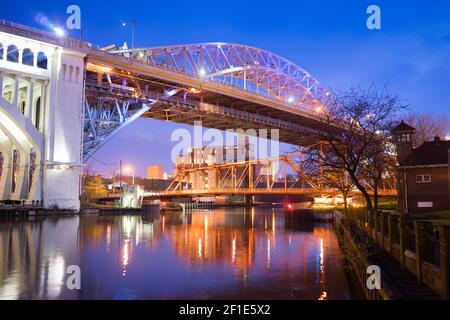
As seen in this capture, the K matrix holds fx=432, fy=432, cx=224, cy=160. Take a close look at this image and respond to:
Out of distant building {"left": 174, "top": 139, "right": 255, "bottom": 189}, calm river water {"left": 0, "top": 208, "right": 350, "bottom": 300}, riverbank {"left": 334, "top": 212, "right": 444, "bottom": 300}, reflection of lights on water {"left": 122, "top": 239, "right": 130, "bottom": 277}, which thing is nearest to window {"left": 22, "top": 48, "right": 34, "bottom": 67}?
calm river water {"left": 0, "top": 208, "right": 350, "bottom": 300}

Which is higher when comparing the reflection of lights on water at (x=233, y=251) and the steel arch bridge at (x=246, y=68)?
the steel arch bridge at (x=246, y=68)

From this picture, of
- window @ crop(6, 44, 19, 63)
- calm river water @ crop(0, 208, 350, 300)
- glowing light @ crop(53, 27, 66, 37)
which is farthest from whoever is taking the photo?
glowing light @ crop(53, 27, 66, 37)

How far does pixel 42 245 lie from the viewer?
18.2 metres

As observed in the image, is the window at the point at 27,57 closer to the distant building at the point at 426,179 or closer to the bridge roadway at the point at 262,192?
the bridge roadway at the point at 262,192

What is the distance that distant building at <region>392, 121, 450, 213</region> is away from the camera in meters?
31.4

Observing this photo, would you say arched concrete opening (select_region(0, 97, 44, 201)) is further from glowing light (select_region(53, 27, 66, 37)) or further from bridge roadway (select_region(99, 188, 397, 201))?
bridge roadway (select_region(99, 188, 397, 201))

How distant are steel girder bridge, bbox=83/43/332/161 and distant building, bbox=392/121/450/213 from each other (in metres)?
8.22

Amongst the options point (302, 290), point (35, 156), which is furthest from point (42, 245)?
point (35, 156)

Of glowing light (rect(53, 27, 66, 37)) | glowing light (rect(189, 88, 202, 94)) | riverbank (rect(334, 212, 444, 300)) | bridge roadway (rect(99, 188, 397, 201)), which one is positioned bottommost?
riverbank (rect(334, 212, 444, 300))

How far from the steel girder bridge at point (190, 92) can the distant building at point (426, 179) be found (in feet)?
27.0

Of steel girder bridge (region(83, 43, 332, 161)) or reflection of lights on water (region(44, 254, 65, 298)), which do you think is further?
steel girder bridge (region(83, 43, 332, 161))

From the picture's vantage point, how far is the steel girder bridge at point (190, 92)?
167ft

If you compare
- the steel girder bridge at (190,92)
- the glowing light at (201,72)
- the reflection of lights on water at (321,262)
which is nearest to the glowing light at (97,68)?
the steel girder bridge at (190,92)
